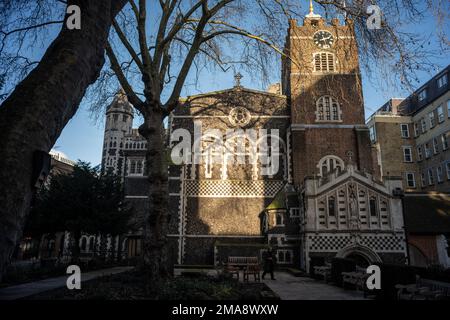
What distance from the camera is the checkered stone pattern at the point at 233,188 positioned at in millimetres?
25438

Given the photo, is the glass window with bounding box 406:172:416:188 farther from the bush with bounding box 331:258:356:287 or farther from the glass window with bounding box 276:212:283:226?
the bush with bounding box 331:258:356:287

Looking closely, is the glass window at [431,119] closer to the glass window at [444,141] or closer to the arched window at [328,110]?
the glass window at [444,141]

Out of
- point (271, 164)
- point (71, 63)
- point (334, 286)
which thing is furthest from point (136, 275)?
point (271, 164)

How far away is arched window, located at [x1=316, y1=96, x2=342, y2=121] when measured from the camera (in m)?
26.1

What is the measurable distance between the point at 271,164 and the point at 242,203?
13.1 feet

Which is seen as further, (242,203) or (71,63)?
(242,203)

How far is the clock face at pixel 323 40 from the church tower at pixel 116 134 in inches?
970

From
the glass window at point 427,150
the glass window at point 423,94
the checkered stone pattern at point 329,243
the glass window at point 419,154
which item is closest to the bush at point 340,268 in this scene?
the checkered stone pattern at point 329,243

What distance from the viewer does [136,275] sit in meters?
8.65

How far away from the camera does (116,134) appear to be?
44.3 metres

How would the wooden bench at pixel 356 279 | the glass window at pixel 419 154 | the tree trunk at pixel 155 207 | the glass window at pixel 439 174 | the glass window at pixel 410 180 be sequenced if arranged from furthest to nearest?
the glass window at pixel 410 180 < the glass window at pixel 419 154 < the glass window at pixel 439 174 < the wooden bench at pixel 356 279 < the tree trunk at pixel 155 207

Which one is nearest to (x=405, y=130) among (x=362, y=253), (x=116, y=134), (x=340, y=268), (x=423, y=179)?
(x=423, y=179)

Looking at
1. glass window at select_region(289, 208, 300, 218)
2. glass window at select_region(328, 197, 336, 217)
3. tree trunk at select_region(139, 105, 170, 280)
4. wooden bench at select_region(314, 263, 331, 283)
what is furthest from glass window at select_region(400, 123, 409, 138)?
tree trunk at select_region(139, 105, 170, 280)

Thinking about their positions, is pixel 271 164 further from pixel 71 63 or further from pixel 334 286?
pixel 71 63
